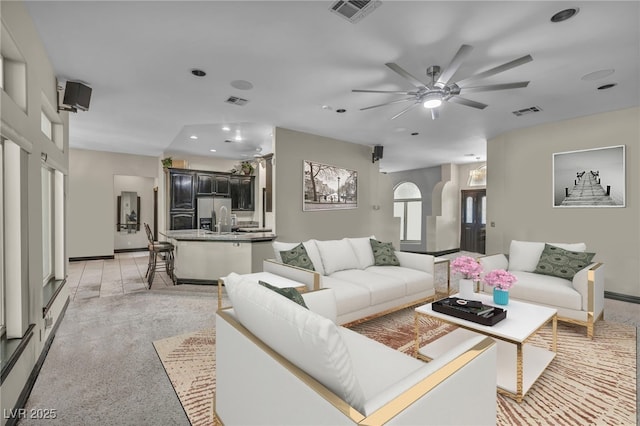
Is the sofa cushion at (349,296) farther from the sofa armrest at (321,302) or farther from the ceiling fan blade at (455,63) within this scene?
the ceiling fan blade at (455,63)

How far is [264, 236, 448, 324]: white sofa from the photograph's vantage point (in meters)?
3.07

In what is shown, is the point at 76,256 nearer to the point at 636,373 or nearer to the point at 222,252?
the point at 222,252

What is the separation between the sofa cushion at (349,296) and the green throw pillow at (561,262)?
229cm

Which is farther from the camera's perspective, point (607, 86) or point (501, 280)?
point (607, 86)

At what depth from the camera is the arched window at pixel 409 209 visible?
1132 cm

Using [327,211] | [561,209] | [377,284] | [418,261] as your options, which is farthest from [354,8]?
[561,209]

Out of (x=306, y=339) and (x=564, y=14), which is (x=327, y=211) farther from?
(x=306, y=339)

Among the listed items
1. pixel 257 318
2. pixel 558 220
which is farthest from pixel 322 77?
pixel 558 220

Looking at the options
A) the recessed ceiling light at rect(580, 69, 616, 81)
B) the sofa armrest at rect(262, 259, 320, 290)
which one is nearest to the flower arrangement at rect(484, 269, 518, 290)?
the sofa armrest at rect(262, 259, 320, 290)

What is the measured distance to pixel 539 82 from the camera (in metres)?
3.54

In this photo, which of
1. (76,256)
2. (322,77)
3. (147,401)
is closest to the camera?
(147,401)

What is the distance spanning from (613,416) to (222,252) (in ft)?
15.2

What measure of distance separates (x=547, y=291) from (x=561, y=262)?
2.02ft

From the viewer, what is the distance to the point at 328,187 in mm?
6148
